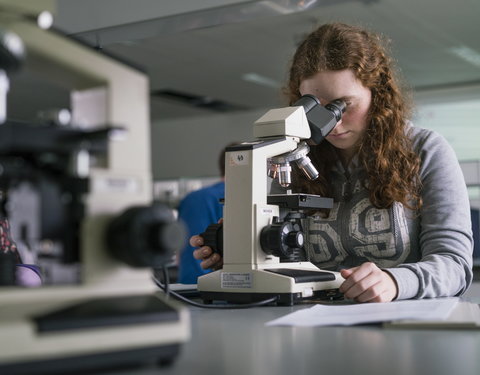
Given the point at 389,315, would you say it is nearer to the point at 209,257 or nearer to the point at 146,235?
the point at 146,235

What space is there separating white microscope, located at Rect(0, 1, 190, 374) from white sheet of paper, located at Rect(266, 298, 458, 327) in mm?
280

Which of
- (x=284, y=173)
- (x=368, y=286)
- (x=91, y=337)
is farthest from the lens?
(x=284, y=173)

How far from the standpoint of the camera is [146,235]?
0.57 m

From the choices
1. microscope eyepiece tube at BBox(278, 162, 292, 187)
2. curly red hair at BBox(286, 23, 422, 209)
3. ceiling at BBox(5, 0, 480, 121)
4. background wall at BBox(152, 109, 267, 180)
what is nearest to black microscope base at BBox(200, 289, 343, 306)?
microscope eyepiece tube at BBox(278, 162, 292, 187)

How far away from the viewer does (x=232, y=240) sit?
3.89 ft

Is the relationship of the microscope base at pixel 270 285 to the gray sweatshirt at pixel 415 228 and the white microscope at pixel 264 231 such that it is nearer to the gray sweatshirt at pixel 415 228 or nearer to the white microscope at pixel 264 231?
the white microscope at pixel 264 231

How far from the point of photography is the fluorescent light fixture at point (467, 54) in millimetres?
5555

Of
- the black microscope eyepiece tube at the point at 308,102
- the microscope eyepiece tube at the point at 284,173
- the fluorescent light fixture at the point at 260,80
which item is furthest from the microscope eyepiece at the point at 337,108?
the fluorescent light fixture at the point at 260,80

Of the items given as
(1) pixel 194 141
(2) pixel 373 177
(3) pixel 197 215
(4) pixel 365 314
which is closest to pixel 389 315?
(4) pixel 365 314

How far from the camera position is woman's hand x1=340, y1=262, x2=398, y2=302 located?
1.08m

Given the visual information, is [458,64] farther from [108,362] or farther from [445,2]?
[108,362]

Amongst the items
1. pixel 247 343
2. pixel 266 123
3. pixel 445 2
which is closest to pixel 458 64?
pixel 445 2

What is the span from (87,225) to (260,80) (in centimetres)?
619

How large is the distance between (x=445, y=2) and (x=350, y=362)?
14.0ft
